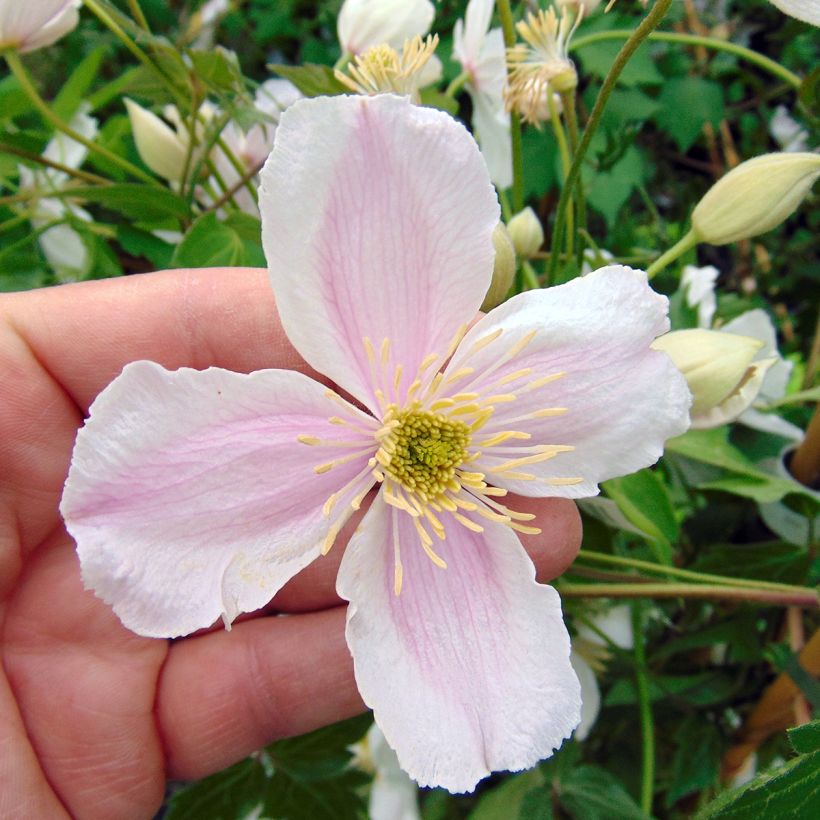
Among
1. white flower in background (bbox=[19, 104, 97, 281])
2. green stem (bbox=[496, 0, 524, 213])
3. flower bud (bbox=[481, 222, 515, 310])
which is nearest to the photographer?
flower bud (bbox=[481, 222, 515, 310])

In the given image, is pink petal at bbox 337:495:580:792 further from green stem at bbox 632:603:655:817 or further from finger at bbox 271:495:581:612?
green stem at bbox 632:603:655:817

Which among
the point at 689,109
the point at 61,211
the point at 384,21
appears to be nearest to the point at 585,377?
the point at 384,21

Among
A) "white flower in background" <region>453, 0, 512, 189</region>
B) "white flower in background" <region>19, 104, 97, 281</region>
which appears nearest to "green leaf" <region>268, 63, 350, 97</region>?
"white flower in background" <region>453, 0, 512, 189</region>

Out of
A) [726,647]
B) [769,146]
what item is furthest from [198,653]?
[769,146]

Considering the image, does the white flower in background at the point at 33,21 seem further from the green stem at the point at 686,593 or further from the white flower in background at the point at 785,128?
the white flower in background at the point at 785,128

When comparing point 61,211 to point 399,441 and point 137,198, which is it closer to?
point 137,198

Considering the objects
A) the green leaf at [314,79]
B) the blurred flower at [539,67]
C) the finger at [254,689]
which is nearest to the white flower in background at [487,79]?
the blurred flower at [539,67]
